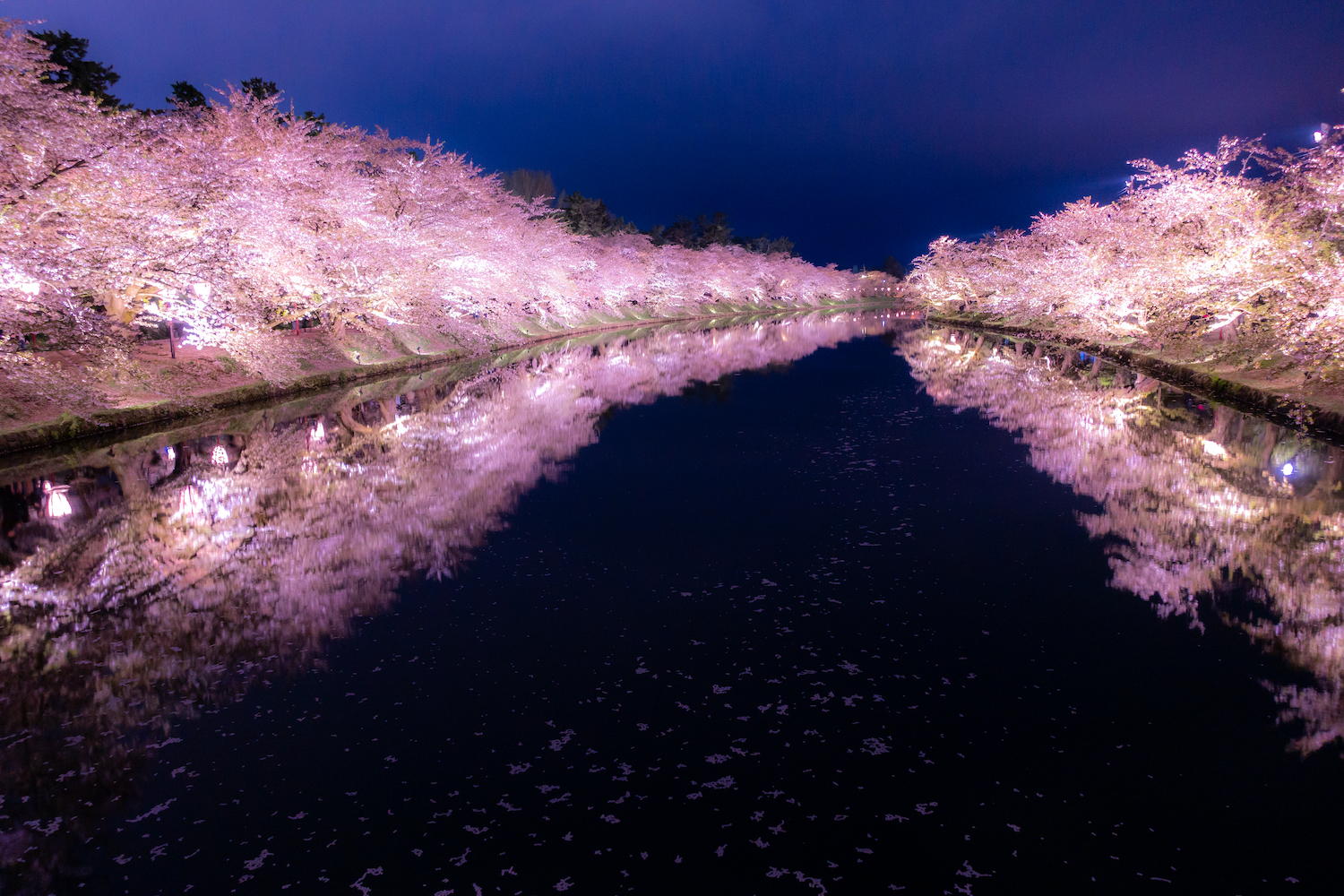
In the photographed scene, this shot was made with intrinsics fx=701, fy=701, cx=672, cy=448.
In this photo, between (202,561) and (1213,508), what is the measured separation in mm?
12897

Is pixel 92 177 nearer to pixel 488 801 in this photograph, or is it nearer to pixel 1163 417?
pixel 488 801

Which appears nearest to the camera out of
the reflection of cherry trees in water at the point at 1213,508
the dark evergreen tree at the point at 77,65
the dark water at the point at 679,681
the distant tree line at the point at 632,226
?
the dark water at the point at 679,681

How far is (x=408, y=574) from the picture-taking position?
748 cm

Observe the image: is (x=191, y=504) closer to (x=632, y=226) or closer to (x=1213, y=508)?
(x=1213, y=508)

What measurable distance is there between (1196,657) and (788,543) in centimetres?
398

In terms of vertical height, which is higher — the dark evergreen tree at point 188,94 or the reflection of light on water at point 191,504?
the dark evergreen tree at point 188,94

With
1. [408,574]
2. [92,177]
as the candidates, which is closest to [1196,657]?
[408,574]

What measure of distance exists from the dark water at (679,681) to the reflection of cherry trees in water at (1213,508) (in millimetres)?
76

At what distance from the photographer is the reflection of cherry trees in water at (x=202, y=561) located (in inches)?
189

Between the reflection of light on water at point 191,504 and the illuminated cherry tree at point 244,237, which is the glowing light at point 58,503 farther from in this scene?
the illuminated cherry tree at point 244,237

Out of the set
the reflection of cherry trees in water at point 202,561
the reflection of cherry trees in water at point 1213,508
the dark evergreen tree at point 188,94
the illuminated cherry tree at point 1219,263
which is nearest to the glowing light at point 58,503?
the reflection of cherry trees in water at point 202,561

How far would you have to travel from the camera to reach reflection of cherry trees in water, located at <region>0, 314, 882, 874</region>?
4797 mm

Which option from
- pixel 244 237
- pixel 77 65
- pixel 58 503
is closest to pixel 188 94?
pixel 77 65

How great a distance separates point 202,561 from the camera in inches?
315
